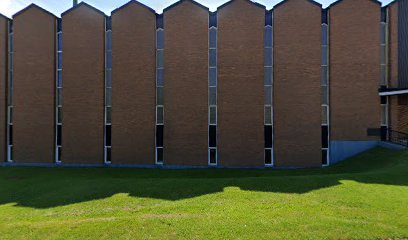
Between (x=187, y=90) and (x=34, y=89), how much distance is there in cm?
1260

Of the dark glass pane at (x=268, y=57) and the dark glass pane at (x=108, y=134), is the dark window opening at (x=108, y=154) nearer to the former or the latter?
the dark glass pane at (x=108, y=134)

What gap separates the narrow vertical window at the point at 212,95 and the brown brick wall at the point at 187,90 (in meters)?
0.27

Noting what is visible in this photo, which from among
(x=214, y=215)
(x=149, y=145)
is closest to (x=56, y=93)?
(x=149, y=145)

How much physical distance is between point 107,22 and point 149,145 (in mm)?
10294

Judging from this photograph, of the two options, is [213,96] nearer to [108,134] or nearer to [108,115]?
[108,115]

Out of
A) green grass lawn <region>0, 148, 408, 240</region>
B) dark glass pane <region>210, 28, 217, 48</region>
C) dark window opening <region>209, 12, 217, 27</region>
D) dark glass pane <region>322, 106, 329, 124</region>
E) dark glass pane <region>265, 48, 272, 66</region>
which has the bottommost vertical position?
green grass lawn <region>0, 148, 408, 240</region>

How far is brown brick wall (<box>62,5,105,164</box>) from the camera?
21.2 metres

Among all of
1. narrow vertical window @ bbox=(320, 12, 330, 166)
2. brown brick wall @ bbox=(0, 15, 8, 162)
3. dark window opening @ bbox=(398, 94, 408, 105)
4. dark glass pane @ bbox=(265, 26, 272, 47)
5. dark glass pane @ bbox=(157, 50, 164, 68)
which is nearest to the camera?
dark window opening @ bbox=(398, 94, 408, 105)

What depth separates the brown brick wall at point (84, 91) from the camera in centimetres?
2123

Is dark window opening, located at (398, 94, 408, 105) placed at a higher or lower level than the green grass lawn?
higher

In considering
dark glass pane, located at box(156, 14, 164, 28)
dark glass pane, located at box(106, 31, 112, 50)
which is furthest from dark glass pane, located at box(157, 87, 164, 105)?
dark glass pane, located at box(106, 31, 112, 50)

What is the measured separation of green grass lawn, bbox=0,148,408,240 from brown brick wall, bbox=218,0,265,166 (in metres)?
7.53

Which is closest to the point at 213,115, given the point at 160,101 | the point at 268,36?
the point at 160,101

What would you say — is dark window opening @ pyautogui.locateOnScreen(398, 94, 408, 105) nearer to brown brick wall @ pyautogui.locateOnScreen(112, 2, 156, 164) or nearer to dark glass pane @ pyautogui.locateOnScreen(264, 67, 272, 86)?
dark glass pane @ pyautogui.locateOnScreen(264, 67, 272, 86)
